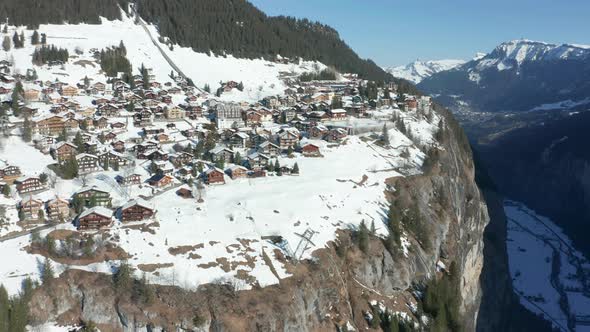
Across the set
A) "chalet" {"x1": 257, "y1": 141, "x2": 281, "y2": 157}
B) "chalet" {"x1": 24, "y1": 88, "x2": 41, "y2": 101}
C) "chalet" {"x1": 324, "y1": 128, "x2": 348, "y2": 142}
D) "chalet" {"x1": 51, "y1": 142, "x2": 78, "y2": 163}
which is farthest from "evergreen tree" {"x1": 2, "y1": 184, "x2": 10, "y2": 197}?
"chalet" {"x1": 324, "y1": 128, "x2": 348, "y2": 142}

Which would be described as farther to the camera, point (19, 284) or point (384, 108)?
point (384, 108)

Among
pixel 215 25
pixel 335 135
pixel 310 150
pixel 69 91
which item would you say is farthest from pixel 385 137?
pixel 215 25

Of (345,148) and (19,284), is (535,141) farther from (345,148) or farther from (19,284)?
(19,284)

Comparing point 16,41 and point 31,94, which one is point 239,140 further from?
point 16,41

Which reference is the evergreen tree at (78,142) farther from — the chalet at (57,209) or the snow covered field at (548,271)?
the snow covered field at (548,271)

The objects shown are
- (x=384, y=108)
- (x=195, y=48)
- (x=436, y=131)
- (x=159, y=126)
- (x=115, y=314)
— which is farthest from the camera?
(x=195, y=48)

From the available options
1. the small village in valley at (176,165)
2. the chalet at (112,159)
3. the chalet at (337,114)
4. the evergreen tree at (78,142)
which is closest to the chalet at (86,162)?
the small village in valley at (176,165)

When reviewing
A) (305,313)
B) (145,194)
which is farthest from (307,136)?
(305,313)
